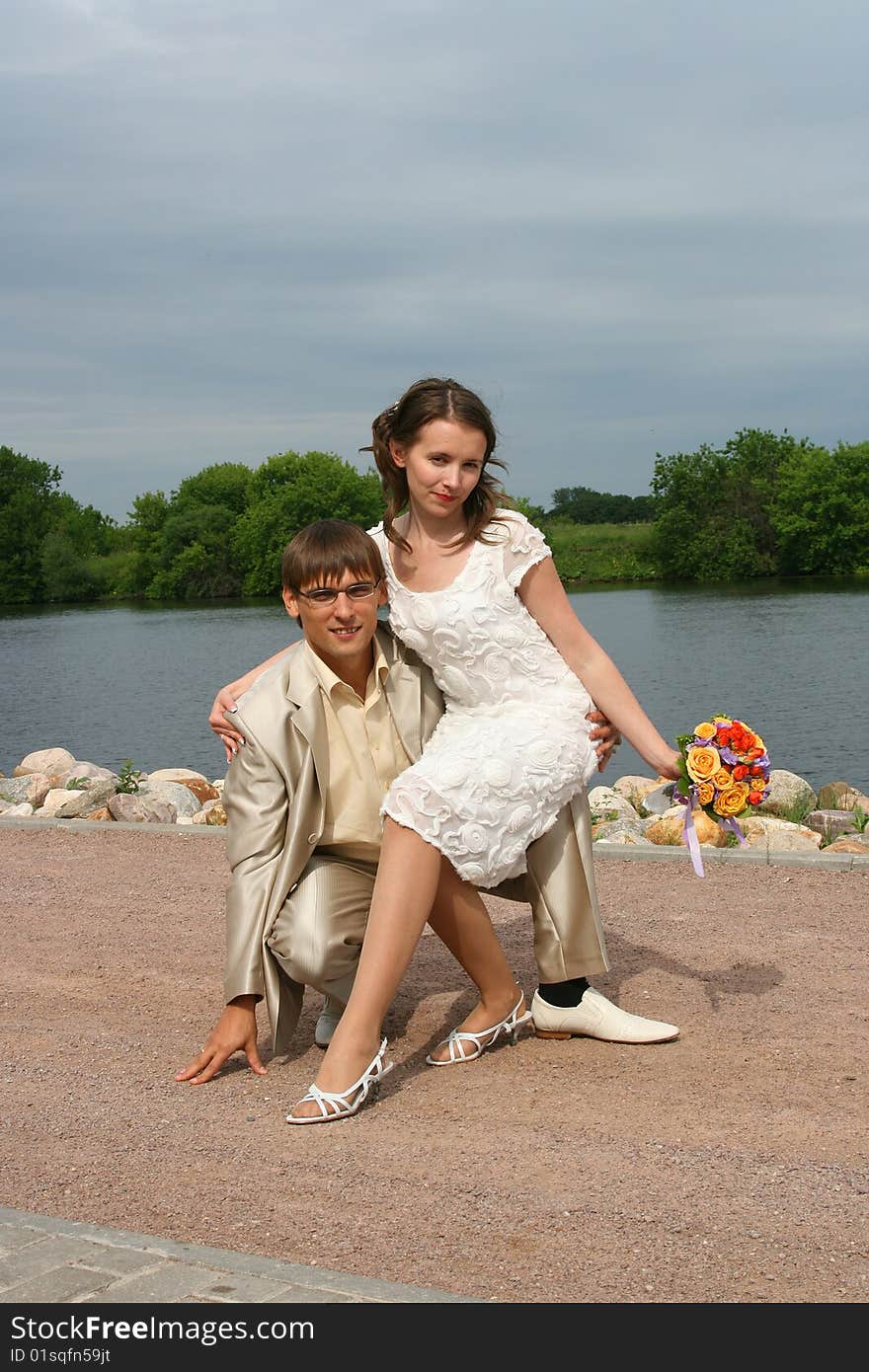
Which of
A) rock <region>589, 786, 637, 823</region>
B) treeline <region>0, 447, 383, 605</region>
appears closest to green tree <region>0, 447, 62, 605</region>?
treeline <region>0, 447, 383, 605</region>

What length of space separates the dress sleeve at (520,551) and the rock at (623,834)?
3404mm

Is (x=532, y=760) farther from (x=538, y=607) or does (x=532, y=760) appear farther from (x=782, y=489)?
(x=782, y=489)

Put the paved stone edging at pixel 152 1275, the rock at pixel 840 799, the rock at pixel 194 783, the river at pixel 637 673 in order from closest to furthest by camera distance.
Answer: the paved stone edging at pixel 152 1275 < the rock at pixel 840 799 < the rock at pixel 194 783 < the river at pixel 637 673

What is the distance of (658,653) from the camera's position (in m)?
31.6

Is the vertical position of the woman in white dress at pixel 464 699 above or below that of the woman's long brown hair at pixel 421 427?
below

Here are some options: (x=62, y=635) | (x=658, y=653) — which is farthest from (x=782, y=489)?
(x=658, y=653)

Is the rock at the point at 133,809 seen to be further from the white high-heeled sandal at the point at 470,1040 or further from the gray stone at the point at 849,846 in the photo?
the white high-heeled sandal at the point at 470,1040

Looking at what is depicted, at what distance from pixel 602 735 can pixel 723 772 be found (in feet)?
1.36

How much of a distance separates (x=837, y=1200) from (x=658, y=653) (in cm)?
2842

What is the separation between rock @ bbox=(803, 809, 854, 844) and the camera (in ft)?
30.9

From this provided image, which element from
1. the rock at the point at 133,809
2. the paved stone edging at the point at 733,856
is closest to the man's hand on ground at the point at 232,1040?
the paved stone edging at the point at 733,856

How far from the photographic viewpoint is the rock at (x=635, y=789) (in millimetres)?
11734

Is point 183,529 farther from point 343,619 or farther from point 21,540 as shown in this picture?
point 343,619

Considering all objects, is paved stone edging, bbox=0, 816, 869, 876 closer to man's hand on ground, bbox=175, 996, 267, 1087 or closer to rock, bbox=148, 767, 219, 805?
man's hand on ground, bbox=175, 996, 267, 1087
